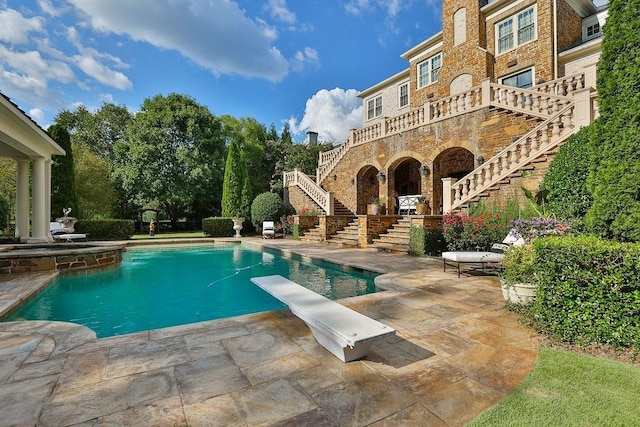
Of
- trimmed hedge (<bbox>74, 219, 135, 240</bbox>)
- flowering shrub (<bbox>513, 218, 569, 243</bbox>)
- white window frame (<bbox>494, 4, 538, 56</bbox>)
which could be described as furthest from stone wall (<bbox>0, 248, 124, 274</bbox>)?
white window frame (<bbox>494, 4, 538, 56</bbox>)

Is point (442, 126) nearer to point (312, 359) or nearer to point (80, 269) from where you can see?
point (312, 359)

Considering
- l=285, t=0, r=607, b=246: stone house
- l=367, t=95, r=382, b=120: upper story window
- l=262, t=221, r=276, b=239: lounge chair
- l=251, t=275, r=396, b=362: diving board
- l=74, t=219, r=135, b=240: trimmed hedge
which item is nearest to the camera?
l=251, t=275, r=396, b=362: diving board

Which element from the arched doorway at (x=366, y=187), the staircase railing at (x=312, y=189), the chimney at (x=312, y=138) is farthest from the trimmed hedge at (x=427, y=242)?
the chimney at (x=312, y=138)

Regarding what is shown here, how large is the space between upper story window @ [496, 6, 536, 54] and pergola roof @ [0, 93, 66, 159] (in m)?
18.6

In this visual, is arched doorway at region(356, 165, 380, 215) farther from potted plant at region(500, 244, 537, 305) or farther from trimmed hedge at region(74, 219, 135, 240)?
trimmed hedge at region(74, 219, 135, 240)

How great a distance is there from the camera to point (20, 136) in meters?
9.49

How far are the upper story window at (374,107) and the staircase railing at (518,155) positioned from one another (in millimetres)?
12098

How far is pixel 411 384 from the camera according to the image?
93.3 inches

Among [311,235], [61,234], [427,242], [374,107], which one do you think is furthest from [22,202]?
[374,107]

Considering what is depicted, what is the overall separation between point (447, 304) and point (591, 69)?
8.98 m

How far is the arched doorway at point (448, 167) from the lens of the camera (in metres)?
13.3

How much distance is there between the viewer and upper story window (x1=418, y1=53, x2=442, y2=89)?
1670cm

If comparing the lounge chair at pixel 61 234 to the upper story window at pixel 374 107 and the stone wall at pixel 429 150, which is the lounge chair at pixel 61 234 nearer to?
the stone wall at pixel 429 150

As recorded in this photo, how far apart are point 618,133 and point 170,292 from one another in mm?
7817
